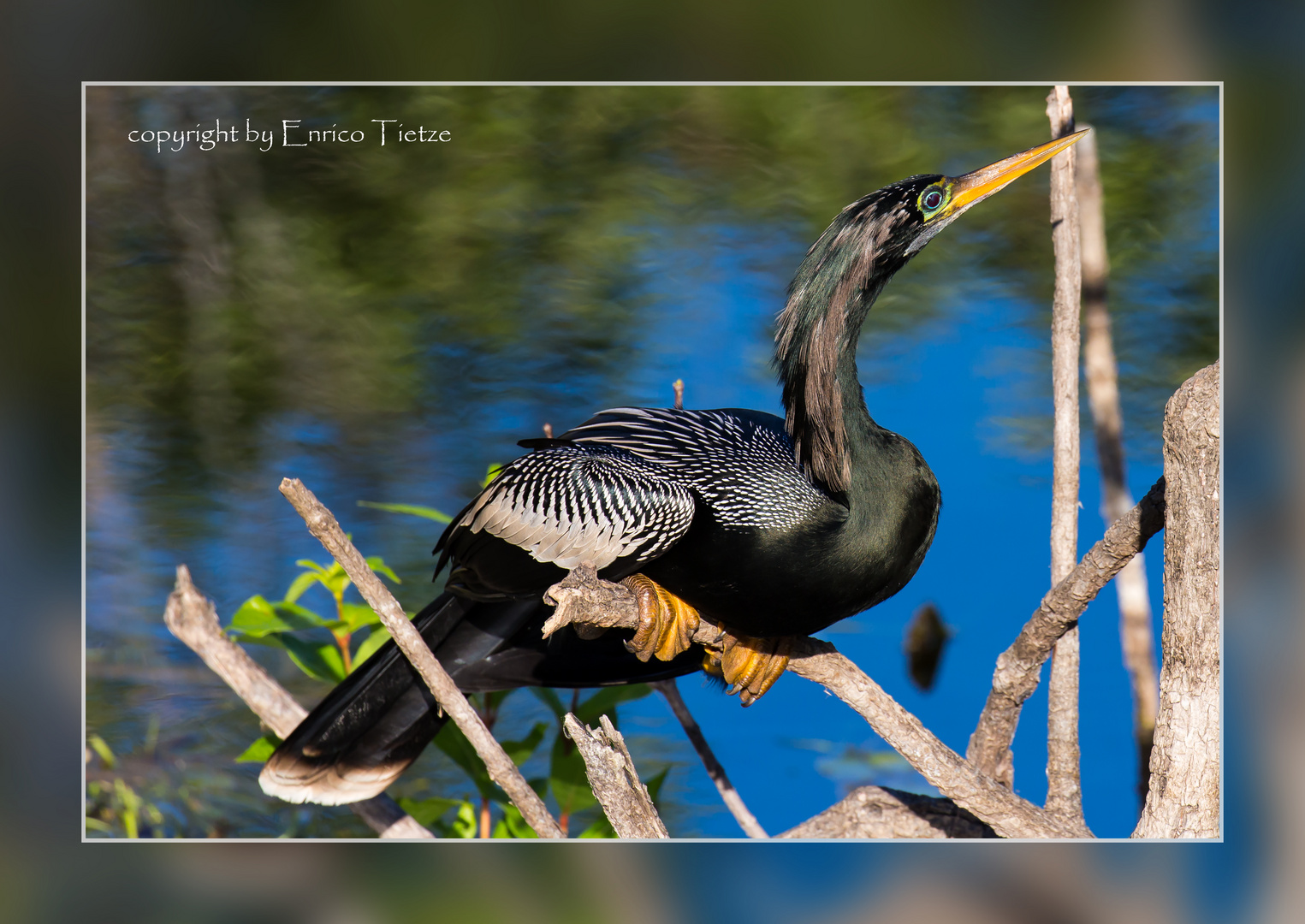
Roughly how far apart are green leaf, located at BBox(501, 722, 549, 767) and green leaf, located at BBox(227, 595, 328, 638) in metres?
0.44

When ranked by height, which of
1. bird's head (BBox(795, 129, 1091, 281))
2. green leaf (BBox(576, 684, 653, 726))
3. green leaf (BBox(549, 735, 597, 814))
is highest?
bird's head (BBox(795, 129, 1091, 281))

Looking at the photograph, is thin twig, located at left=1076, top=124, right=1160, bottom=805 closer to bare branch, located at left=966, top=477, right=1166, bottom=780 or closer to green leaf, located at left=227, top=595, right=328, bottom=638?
bare branch, located at left=966, top=477, right=1166, bottom=780

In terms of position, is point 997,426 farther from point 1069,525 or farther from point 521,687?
point 521,687

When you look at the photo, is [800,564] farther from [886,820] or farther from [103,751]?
[103,751]

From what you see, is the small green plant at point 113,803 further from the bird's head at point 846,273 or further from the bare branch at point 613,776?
the bird's head at point 846,273

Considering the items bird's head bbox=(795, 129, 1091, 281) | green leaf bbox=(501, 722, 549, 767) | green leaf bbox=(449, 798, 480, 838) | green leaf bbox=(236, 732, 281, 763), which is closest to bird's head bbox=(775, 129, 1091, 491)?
bird's head bbox=(795, 129, 1091, 281)

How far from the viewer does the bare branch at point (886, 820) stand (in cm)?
193

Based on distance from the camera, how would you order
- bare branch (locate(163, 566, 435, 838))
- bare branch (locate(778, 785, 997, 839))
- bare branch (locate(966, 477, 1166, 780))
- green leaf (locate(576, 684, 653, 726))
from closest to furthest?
bare branch (locate(966, 477, 1166, 780)), bare branch (locate(163, 566, 435, 838)), bare branch (locate(778, 785, 997, 839)), green leaf (locate(576, 684, 653, 726))

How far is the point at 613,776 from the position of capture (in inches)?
66.2

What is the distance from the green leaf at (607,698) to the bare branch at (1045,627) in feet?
2.11

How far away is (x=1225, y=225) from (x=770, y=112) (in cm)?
84

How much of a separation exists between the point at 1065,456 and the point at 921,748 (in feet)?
1.90

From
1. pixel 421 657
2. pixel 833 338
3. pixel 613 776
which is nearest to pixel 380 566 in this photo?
pixel 421 657

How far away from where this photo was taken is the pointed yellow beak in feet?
5.62
